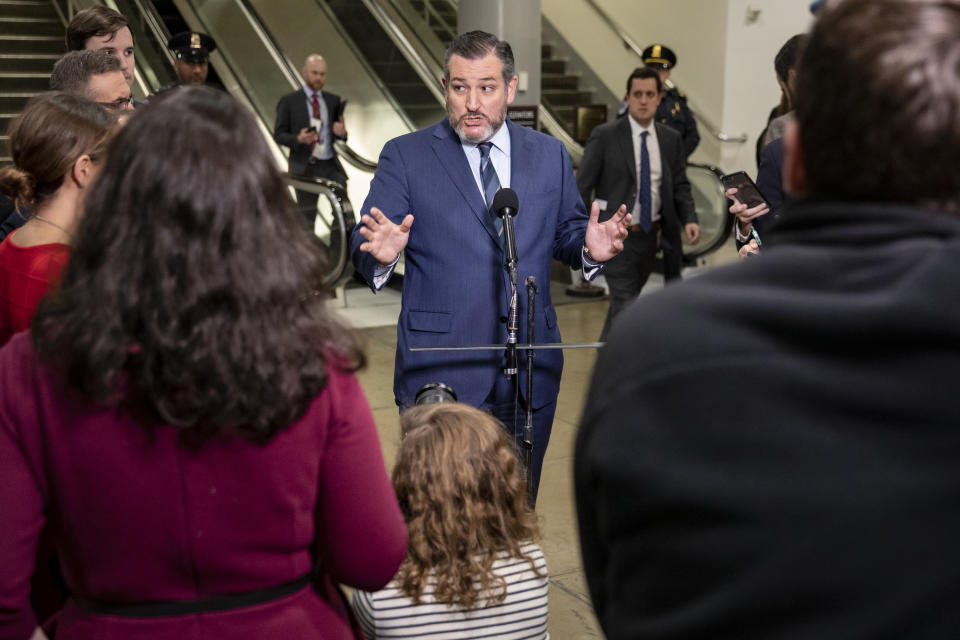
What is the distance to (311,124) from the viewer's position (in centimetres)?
893

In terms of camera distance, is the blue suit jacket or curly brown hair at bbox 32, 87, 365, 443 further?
the blue suit jacket

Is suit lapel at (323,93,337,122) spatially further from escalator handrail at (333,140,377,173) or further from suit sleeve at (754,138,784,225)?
suit sleeve at (754,138,784,225)

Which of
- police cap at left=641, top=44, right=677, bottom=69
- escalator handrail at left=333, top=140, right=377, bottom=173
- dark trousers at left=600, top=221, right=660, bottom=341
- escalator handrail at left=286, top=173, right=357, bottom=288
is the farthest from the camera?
escalator handrail at left=333, top=140, right=377, bottom=173

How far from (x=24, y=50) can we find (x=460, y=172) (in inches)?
358

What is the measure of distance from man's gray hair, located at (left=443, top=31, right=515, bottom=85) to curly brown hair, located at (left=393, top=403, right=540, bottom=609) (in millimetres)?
1387

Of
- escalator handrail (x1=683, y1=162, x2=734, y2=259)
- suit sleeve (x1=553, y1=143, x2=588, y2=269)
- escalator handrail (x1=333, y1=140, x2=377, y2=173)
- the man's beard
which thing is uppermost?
the man's beard

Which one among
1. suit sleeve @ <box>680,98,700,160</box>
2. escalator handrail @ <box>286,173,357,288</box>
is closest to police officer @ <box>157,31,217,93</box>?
escalator handrail @ <box>286,173,357,288</box>

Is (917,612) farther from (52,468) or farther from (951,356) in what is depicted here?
(52,468)

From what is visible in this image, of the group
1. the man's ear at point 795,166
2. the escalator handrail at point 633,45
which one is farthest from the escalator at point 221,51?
the man's ear at point 795,166

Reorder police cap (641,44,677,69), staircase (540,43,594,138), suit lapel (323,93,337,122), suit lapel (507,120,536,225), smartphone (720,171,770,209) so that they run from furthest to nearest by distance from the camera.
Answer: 1. staircase (540,43,594,138)
2. suit lapel (323,93,337,122)
3. police cap (641,44,677,69)
4. suit lapel (507,120,536,225)
5. smartphone (720,171,770,209)

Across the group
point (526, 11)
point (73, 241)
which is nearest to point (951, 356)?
point (73, 241)

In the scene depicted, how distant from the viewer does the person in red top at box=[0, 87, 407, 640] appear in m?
1.21

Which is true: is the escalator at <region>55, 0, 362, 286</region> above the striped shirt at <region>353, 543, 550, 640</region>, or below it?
above

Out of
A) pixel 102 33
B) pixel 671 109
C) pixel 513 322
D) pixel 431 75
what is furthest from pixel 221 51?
pixel 513 322
